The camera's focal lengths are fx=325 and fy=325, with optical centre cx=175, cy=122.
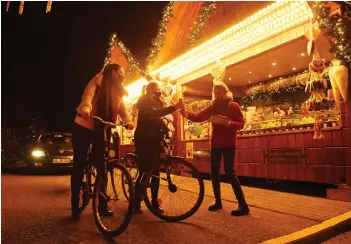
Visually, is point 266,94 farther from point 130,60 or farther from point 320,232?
point 320,232

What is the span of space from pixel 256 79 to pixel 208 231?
29.9ft

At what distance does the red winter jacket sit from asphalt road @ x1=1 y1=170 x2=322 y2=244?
1034 mm

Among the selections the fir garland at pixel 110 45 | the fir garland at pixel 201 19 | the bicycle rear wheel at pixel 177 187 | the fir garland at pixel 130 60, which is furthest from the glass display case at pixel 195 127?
the fir garland at pixel 110 45

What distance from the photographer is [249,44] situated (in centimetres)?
763

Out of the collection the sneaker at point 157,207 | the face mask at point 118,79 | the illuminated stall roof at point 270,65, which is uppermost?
the illuminated stall roof at point 270,65

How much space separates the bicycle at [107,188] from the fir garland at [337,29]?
154 inches

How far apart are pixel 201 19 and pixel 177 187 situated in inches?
278

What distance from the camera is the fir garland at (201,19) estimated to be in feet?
32.1

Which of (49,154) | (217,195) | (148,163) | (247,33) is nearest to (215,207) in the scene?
(217,195)

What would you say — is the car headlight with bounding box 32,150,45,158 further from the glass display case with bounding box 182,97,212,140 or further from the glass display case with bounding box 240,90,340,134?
the glass display case with bounding box 240,90,340,134

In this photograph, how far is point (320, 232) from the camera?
363 cm

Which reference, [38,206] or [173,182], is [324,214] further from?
[38,206]

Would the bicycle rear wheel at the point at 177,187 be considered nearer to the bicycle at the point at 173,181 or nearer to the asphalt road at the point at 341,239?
the bicycle at the point at 173,181

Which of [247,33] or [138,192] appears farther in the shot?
[247,33]
